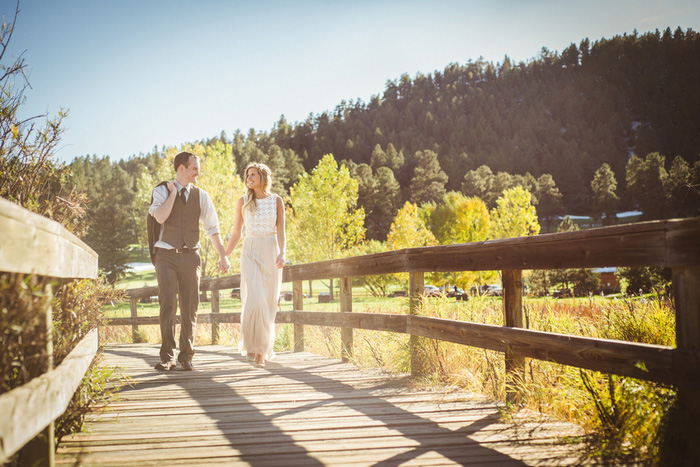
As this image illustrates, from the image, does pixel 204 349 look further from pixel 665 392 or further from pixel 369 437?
pixel 665 392

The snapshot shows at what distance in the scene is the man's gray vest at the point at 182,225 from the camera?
602 cm

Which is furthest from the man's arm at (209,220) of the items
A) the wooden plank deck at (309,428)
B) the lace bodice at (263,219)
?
the wooden plank deck at (309,428)

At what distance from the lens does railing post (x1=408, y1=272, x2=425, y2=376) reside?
512 cm

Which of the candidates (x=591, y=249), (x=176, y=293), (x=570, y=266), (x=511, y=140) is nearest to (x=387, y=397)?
(x=570, y=266)

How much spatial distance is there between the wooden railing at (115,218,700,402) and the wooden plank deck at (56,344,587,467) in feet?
1.52

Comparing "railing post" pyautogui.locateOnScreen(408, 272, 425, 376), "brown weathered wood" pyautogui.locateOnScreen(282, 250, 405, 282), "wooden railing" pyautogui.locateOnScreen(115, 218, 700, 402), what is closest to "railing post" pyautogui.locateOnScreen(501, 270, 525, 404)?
"wooden railing" pyautogui.locateOnScreen(115, 218, 700, 402)

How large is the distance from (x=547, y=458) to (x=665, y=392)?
25.0 inches

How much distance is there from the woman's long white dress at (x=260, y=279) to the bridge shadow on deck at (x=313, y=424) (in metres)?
0.70

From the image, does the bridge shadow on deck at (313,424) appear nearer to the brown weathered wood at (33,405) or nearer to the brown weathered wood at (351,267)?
the brown weathered wood at (33,405)

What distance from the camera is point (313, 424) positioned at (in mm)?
3559

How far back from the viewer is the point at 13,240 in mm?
1701

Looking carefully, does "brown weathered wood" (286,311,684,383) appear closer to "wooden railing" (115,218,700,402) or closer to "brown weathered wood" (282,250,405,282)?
"wooden railing" (115,218,700,402)

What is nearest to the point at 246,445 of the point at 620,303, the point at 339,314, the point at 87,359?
the point at 87,359

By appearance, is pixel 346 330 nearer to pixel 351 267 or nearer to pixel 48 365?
pixel 351 267
